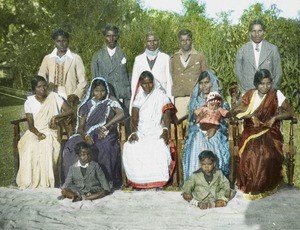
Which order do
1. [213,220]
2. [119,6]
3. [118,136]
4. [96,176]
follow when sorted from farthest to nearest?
[119,6], [118,136], [96,176], [213,220]

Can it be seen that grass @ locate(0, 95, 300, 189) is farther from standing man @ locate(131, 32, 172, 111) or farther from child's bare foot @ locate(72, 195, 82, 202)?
standing man @ locate(131, 32, 172, 111)

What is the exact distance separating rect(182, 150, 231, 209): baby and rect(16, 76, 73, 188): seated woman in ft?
6.31

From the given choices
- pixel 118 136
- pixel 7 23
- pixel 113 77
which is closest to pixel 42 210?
pixel 118 136

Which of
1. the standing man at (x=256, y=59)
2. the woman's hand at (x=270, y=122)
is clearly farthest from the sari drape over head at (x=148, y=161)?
the standing man at (x=256, y=59)

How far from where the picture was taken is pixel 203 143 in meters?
5.65

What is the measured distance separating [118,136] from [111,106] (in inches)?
16.2

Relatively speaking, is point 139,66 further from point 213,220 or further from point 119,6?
point 119,6

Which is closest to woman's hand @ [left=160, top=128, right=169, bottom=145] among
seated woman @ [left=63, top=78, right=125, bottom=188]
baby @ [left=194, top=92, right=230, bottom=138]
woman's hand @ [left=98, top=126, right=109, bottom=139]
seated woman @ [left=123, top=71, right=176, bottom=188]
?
seated woman @ [left=123, top=71, right=176, bottom=188]

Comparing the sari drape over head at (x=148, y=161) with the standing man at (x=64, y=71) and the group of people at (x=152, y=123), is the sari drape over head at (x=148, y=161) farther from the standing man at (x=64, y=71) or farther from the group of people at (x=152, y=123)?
the standing man at (x=64, y=71)

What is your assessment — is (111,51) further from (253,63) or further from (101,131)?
(253,63)

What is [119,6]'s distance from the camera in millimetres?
27484

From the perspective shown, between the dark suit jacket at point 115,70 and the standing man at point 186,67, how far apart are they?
0.75 meters

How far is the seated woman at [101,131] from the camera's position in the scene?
5945 mm

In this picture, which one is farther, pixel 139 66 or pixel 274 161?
pixel 139 66
